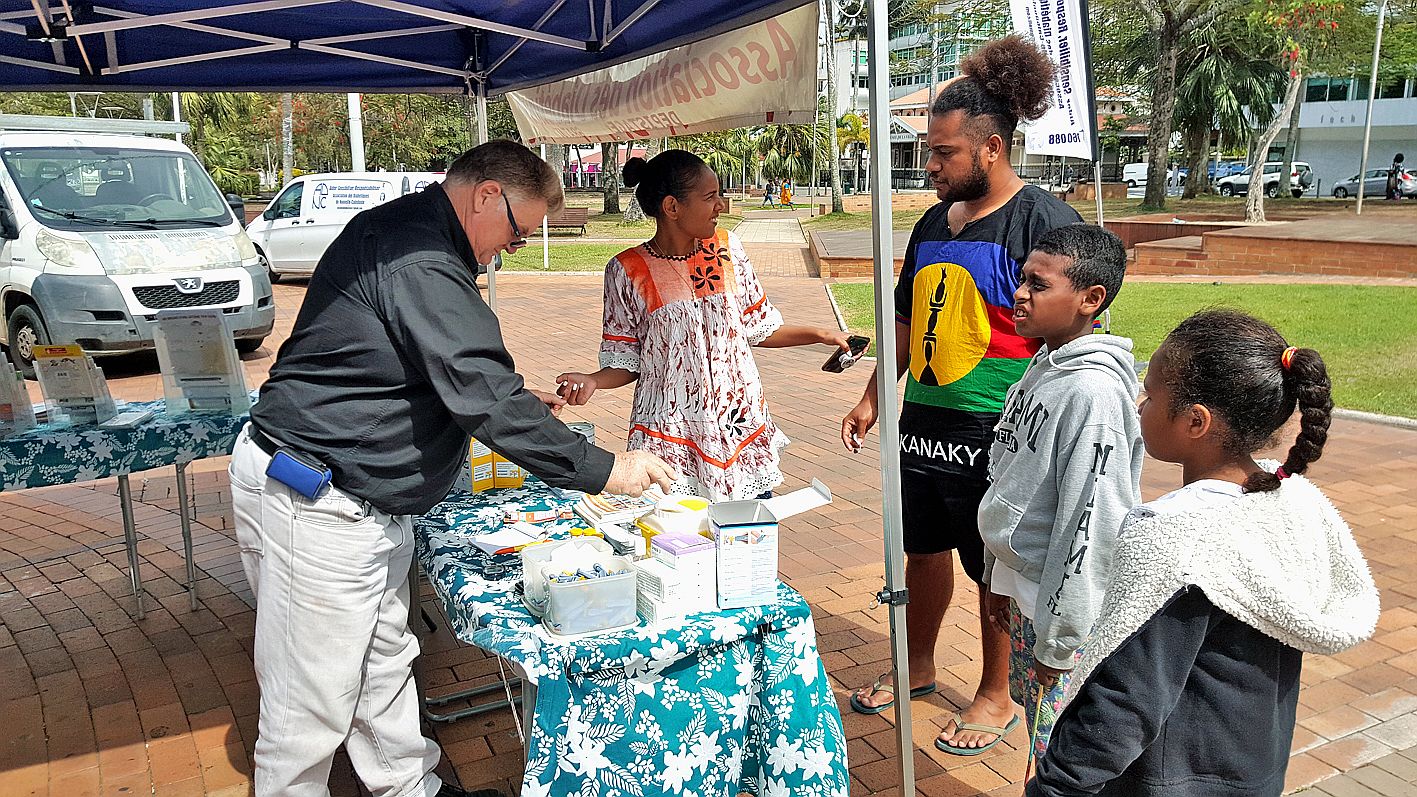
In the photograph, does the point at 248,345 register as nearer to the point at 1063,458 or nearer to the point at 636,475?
the point at 636,475

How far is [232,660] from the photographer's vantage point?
376cm

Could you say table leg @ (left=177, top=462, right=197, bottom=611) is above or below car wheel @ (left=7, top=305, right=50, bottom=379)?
below

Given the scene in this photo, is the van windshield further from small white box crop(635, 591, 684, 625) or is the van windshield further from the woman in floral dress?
small white box crop(635, 591, 684, 625)

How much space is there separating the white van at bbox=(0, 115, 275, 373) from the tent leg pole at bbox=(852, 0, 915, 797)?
7753mm

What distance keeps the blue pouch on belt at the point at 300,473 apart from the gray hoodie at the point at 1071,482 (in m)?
1.59

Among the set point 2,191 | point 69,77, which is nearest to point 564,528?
point 69,77

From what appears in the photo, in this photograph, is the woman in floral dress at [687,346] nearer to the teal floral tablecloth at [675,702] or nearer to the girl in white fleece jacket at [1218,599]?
the teal floral tablecloth at [675,702]

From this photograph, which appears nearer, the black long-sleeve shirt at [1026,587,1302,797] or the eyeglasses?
the black long-sleeve shirt at [1026,587,1302,797]

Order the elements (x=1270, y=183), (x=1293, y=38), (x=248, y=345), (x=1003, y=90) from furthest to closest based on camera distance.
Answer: (x=1270, y=183)
(x=1293, y=38)
(x=248, y=345)
(x=1003, y=90)

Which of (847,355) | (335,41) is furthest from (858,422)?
(335,41)

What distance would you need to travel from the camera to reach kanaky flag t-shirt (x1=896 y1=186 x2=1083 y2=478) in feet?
9.05

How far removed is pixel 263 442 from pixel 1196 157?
42472 mm

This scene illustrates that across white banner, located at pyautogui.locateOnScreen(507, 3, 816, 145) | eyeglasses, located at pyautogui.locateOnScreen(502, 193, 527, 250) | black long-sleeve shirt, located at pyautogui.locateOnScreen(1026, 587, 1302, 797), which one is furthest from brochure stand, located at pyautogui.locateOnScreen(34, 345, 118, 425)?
black long-sleeve shirt, located at pyautogui.locateOnScreen(1026, 587, 1302, 797)

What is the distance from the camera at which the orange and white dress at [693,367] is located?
10.1 feet
